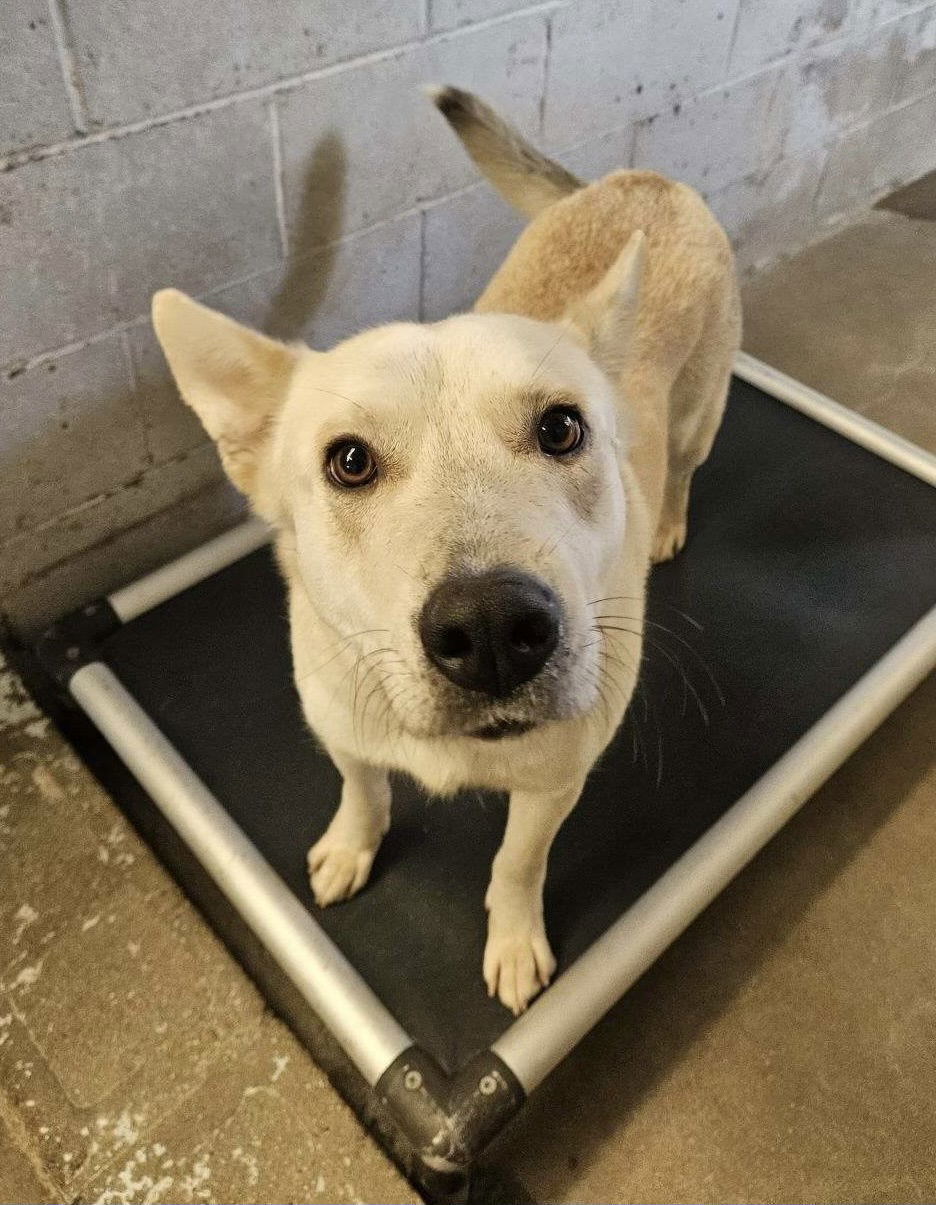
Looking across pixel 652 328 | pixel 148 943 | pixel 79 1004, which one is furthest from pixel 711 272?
pixel 79 1004

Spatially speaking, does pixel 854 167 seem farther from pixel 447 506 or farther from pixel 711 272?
pixel 447 506

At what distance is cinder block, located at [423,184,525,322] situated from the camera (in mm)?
2660

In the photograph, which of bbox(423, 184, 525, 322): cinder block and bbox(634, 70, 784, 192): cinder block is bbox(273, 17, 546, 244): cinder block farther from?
bbox(634, 70, 784, 192): cinder block

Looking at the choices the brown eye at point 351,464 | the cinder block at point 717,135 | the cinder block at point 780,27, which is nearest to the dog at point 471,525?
the brown eye at point 351,464

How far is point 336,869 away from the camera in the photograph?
1.86 metres

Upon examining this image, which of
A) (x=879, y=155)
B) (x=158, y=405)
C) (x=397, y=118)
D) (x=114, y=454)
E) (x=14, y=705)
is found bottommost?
(x=14, y=705)

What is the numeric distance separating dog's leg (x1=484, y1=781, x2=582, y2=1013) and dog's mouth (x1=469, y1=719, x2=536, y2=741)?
477 millimetres

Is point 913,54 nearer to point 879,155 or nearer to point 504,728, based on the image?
point 879,155

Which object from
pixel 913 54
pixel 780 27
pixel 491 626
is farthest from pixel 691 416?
pixel 913 54

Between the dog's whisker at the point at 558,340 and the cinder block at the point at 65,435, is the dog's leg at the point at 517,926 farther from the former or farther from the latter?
the cinder block at the point at 65,435

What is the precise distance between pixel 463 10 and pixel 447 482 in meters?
1.75

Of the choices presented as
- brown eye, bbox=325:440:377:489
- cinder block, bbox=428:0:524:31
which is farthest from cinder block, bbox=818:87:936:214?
brown eye, bbox=325:440:377:489

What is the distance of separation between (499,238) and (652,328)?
1.12 metres

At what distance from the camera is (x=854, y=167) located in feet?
13.7
